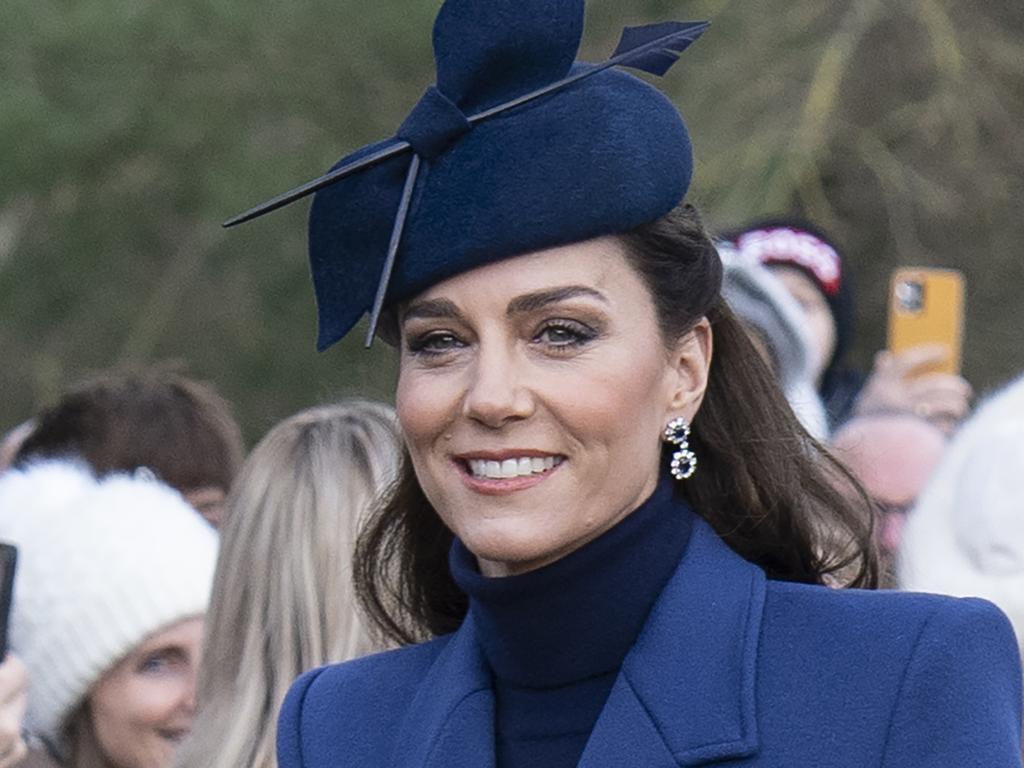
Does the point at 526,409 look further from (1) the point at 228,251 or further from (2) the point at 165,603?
(1) the point at 228,251

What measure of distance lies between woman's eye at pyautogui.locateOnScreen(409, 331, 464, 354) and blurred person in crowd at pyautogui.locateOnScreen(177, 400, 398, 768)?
3.01 feet

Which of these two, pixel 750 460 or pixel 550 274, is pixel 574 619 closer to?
pixel 750 460

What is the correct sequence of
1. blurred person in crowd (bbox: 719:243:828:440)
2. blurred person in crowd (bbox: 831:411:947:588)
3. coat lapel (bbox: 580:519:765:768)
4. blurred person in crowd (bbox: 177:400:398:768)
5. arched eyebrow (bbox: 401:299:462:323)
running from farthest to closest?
1. blurred person in crowd (bbox: 719:243:828:440)
2. blurred person in crowd (bbox: 831:411:947:588)
3. blurred person in crowd (bbox: 177:400:398:768)
4. arched eyebrow (bbox: 401:299:462:323)
5. coat lapel (bbox: 580:519:765:768)

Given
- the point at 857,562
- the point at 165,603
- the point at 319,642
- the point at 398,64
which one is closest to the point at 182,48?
the point at 398,64

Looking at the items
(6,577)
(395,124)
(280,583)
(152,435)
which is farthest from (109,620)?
(395,124)

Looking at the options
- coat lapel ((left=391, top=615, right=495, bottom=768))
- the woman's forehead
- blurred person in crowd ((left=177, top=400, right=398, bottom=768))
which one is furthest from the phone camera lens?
the woman's forehead

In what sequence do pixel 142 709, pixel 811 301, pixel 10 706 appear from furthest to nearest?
A: 1. pixel 811 301
2. pixel 142 709
3. pixel 10 706

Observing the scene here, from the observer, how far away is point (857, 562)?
350cm

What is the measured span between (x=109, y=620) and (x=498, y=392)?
201cm

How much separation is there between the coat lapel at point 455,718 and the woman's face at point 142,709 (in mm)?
1511

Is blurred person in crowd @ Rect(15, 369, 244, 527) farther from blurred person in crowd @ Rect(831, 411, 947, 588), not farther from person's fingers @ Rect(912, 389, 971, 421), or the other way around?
person's fingers @ Rect(912, 389, 971, 421)

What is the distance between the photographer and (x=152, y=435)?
18.5ft

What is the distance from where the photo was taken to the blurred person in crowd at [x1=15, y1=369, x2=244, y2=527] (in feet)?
18.4

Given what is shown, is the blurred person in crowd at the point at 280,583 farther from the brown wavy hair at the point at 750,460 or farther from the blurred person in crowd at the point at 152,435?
the blurred person in crowd at the point at 152,435
